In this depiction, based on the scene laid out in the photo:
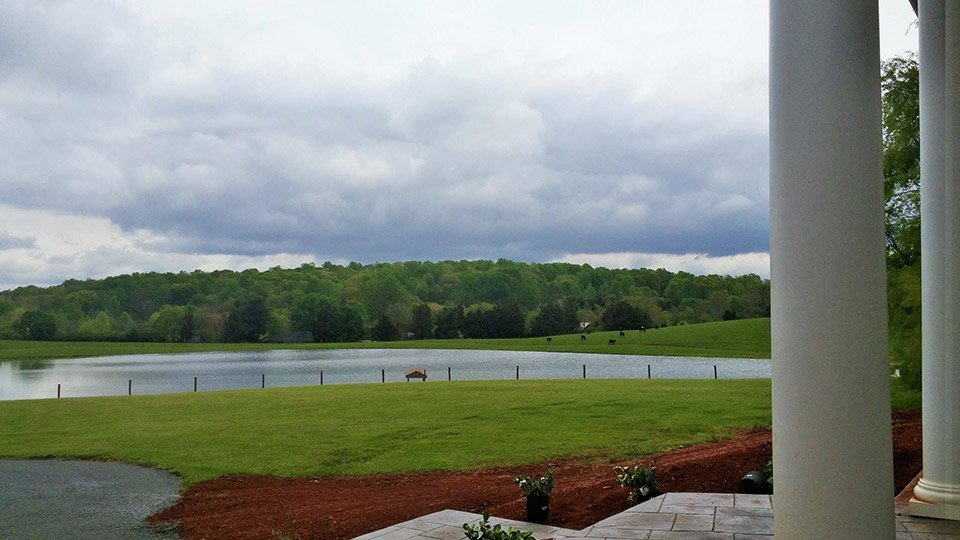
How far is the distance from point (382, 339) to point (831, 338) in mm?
89250

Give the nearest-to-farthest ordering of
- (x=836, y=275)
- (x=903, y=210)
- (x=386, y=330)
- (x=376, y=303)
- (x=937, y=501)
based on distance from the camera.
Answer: (x=836, y=275)
(x=937, y=501)
(x=903, y=210)
(x=386, y=330)
(x=376, y=303)

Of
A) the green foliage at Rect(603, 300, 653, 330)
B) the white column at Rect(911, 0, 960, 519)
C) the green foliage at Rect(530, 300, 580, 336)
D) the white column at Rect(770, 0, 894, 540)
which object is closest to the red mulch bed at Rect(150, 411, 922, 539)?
the white column at Rect(911, 0, 960, 519)

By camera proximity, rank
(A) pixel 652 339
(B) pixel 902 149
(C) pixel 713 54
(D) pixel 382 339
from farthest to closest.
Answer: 1. (D) pixel 382 339
2. (A) pixel 652 339
3. (B) pixel 902 149
4. (C) pixel 713 54

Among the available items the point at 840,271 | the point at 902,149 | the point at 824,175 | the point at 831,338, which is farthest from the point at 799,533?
Answer: the point at 902,149

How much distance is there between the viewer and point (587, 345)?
238ft

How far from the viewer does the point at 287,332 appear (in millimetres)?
91938

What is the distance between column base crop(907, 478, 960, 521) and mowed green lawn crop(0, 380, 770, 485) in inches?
289

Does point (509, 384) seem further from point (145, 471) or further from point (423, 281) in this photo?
point (423, 281)

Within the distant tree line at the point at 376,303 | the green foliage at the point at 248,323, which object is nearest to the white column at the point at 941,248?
the distant tree line at the point at 376,303

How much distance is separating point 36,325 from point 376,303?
4442 centimetres

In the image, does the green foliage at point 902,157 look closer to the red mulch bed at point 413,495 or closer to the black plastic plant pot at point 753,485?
the red mulch bed at point 413,495

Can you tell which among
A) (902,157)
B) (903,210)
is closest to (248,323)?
(903,210)

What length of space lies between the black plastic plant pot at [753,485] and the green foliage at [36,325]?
108 meters

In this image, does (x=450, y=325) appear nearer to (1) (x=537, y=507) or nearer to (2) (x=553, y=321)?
(2) (x=553, y=321)
